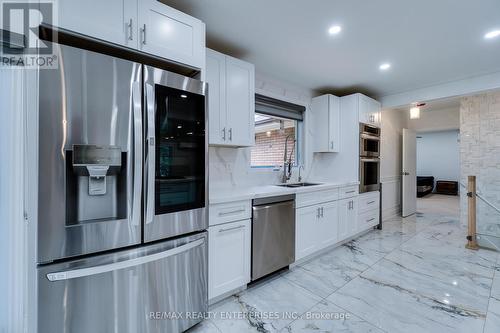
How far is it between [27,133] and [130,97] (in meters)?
0.50

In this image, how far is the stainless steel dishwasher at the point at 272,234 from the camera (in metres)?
2.24

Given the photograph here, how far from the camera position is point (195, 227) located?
65.0 inches

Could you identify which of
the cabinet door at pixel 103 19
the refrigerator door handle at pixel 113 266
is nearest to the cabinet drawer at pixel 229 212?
the refrigerator door handle at pixel 113 266

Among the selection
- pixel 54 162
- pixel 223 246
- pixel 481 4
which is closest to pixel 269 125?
pixel 223 246

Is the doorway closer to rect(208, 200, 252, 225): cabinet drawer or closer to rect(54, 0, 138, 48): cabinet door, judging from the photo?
rect(208, 200, 252, 225): cabinet drawer

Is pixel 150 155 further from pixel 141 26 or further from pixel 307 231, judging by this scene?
pixel 307 231

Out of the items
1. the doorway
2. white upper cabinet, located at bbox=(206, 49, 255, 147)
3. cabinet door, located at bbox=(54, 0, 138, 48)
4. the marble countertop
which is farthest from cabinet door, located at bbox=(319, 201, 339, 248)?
cabinet door, located at bbox=(54, 0, 138, 48)

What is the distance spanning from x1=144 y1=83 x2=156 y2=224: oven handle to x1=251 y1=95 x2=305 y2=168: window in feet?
6.16

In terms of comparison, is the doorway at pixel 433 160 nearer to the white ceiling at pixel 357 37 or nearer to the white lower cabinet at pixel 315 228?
the white ceiling at pixel 357 37

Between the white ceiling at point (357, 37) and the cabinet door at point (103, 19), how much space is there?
542 mm

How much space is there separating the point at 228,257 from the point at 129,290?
862mm

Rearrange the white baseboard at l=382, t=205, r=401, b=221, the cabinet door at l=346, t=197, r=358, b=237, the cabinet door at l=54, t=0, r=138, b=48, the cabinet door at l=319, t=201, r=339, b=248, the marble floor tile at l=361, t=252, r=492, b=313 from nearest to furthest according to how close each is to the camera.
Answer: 1. the cabinet door at l=54, t=0, r=138, b=48
2. the marble floor tile at l=361, t=252, r=492, b=313
3. the cabinet door at l=319, t=201, r=339, b=248
4. the cabinet door at l=346, t=197, r=358, b=237
5. the white baseboard at l=382, t=205, r=401, b=221

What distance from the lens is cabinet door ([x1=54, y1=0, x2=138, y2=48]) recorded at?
1217 mm
